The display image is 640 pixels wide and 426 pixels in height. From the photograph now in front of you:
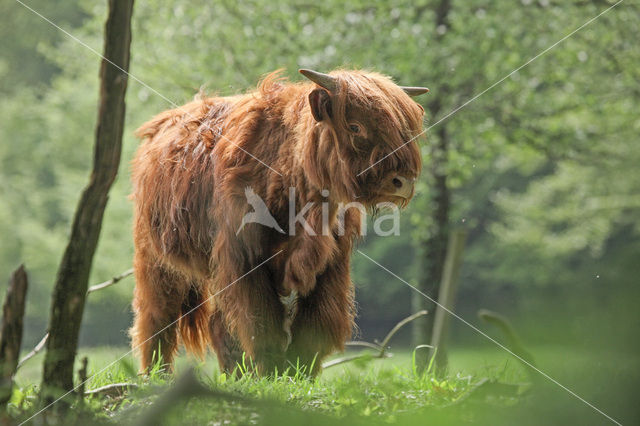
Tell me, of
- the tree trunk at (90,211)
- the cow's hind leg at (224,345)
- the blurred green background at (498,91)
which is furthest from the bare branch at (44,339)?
the blurred green background at (498,91)

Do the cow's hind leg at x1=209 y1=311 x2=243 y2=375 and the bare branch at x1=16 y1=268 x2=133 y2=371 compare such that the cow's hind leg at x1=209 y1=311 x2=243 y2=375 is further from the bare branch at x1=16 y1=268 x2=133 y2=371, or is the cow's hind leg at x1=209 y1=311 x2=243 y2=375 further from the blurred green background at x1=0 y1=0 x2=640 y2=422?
the blurred green background at x1=0 y1=0 x2=640 y2=422

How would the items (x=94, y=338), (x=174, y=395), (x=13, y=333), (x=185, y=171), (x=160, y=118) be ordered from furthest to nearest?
(x=94, y=338)
(x=160, y=118)
(x=185, y=171)
(x=13, y=333)
(x=174, y=395)

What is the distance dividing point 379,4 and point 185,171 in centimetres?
587

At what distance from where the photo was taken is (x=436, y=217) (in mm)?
10445

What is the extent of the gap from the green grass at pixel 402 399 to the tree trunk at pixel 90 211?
0.19m

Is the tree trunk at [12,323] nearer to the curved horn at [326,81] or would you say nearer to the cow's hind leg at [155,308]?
the curved horn at [326,81]

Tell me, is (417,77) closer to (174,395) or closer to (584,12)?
(584,12)

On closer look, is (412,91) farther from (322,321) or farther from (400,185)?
(322,321)

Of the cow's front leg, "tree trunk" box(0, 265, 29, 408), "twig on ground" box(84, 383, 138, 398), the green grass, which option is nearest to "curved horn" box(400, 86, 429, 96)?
the cow's front leg

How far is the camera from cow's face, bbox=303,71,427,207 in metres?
3.71

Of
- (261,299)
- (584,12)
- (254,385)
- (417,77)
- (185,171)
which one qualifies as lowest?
(254,385)

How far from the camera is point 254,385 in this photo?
3234 mm

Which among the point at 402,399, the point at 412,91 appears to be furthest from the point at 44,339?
the point at 412,91

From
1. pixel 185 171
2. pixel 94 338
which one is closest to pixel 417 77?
pixel 185 171
